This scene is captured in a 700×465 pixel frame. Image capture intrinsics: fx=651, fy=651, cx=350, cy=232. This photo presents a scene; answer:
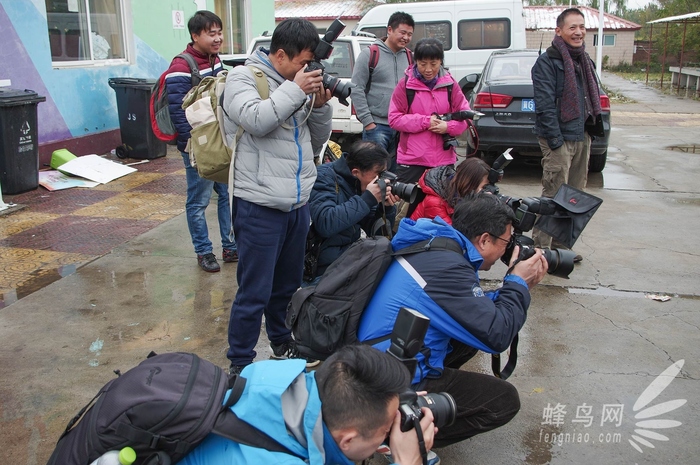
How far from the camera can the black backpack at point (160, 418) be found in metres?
1.54

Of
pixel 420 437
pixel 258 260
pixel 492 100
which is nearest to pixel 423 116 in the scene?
pixel 258 260

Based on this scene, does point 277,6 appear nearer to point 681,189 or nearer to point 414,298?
point 681,189

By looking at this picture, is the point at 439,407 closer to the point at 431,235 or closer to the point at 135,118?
the point at 431,235

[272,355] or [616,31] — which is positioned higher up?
[616,31]

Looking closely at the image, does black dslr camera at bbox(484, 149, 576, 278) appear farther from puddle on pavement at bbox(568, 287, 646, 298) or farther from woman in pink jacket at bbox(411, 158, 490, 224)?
puddle on pavement at bbox(568, 287, 646, 298)

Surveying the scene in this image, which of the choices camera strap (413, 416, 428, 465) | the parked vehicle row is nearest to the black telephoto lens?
camera strap (413, 416, 428, 465)

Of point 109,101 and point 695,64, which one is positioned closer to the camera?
point 109,101

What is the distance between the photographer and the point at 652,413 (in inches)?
124

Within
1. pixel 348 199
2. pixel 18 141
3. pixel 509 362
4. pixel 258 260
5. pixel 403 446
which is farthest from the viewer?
pixel 18 141

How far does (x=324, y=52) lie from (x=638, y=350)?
8.11ft

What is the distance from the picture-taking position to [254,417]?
62.9 inches

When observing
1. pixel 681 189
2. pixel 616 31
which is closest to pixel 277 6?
pixel 616 31

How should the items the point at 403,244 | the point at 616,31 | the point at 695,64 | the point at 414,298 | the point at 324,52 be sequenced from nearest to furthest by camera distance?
the point at 414,298 < the point at 403,244 < the point at 324,52 < the point at 695,64 < the point at 616,31

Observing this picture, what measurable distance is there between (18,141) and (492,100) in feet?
17.5
